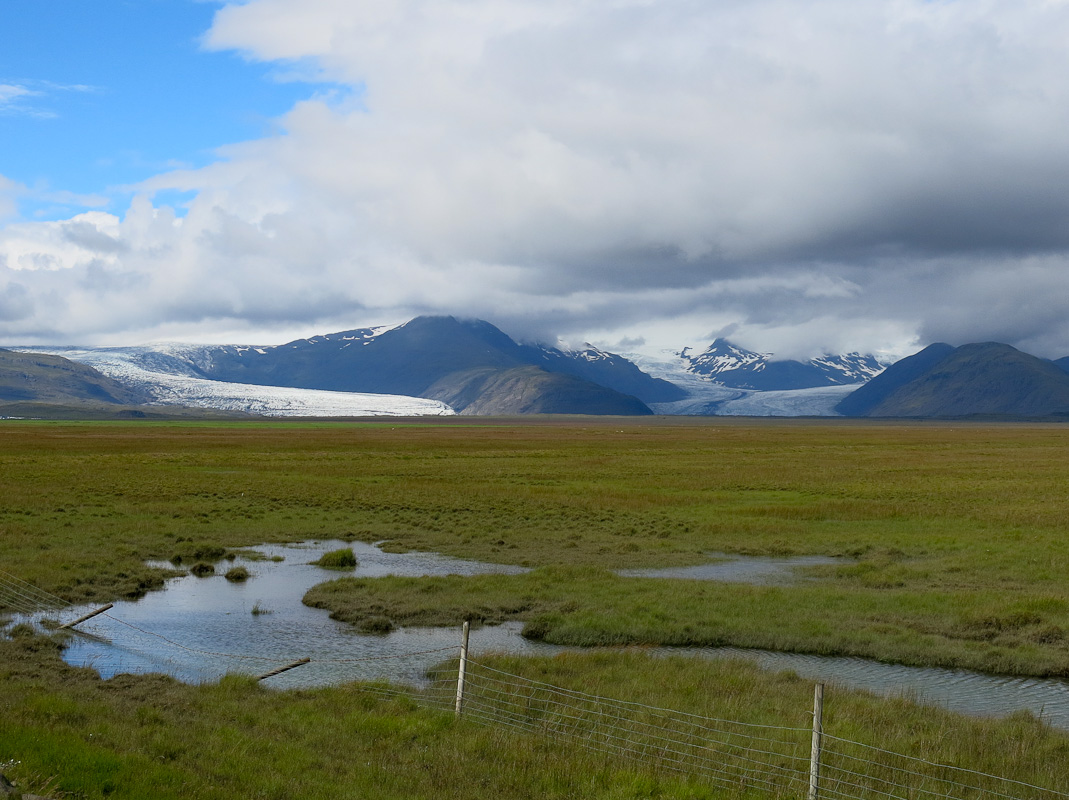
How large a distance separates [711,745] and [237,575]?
20.3 metres

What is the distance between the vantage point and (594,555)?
33.9 m

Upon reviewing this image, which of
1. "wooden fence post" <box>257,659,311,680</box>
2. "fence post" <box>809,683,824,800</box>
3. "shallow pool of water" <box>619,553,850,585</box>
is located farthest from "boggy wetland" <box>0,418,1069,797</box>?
"fence post" <box>809,683,824,800</box>

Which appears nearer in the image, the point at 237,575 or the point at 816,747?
the point at 816,747

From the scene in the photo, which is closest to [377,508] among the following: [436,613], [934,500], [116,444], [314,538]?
[314,538]

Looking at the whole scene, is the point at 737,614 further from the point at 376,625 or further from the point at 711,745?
the point at 711,745

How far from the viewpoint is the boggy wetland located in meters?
11.7

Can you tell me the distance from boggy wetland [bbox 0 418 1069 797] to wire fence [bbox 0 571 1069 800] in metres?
0.68

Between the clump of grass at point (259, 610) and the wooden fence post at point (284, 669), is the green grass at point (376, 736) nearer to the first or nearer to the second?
the wooden fence post at point (284, 669)

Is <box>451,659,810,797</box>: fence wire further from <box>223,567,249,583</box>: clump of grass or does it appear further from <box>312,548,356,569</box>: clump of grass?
<box>312,548,356,569</box>: clump of grass

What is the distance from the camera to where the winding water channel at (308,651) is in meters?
17.6

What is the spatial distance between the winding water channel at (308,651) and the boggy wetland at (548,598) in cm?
73

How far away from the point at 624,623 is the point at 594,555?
455 inches

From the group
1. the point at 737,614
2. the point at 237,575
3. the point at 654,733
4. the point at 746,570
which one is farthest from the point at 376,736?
the point at 746,570

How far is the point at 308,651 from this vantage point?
20031mm
